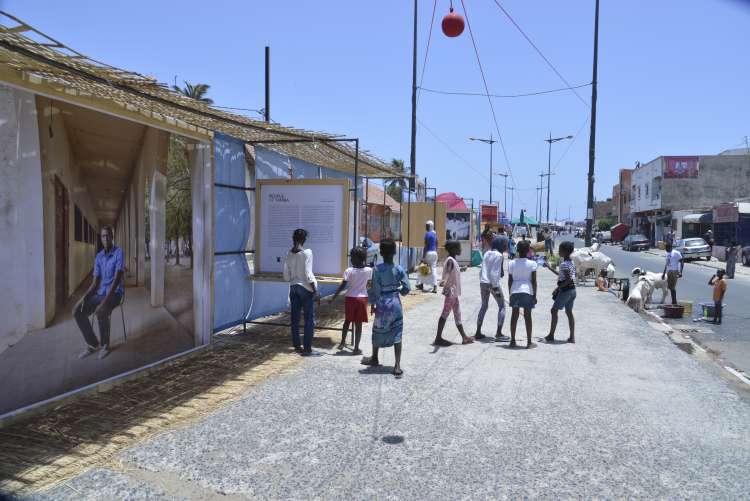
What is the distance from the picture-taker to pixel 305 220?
786 cm

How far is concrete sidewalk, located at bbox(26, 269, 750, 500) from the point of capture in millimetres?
3631

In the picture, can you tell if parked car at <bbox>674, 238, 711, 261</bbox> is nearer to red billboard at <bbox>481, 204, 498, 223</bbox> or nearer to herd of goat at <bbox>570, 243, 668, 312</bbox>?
red billboard at <bbox>481, 204, 498, 223</bbox>

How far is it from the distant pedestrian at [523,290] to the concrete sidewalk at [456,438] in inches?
36.4

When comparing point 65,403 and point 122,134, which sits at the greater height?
point 122,134

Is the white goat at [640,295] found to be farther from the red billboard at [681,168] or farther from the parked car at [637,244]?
the red billboard at [681,168]

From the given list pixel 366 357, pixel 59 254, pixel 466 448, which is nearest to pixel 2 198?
pixel 59 254

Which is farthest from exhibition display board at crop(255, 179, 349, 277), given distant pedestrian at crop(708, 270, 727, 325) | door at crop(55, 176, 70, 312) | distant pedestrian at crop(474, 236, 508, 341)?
distant pedestrian at crop(708, 270, 727, 325)

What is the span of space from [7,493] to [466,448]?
3051mm

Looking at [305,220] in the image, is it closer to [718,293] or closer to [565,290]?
[565,290]

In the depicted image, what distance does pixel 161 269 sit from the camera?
5902mm

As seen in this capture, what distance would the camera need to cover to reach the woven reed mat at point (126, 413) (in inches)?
146

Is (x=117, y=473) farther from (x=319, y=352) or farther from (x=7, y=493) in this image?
(x=319, y=352)

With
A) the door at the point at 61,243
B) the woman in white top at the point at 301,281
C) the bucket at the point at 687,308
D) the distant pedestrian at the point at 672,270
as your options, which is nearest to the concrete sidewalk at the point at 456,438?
the woman in white top at the point at 301,281

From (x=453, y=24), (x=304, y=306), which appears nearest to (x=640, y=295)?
(x=453, y=24)
